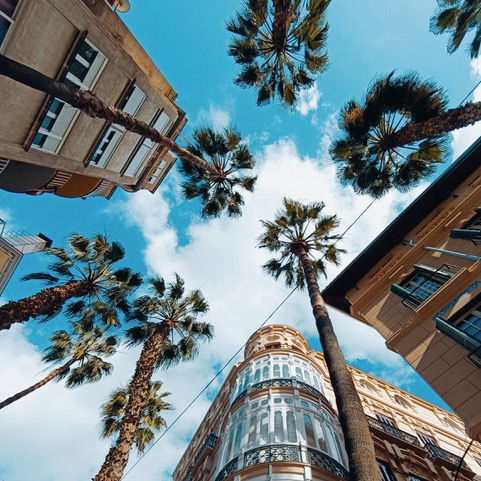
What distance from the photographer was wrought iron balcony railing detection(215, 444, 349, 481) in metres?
10.8

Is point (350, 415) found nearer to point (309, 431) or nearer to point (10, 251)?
point (309, 431)

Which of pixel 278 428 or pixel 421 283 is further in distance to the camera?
pixel 278 428

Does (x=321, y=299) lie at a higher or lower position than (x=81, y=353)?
higher

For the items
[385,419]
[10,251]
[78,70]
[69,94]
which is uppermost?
[78,70]

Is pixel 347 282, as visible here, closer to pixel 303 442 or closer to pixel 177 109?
pixel 303 442

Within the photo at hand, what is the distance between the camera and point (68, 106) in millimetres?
13016

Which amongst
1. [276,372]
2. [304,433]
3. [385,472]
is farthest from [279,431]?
[385,472]

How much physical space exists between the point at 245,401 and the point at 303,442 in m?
4.62

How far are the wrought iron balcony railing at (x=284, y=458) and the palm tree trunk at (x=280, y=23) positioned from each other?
17424mm

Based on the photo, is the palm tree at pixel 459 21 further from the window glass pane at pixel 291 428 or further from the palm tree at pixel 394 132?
the window glass pane at pixel 291 428

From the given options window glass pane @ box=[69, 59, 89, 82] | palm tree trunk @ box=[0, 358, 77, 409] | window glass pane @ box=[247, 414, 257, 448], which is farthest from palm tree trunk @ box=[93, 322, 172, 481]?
window glass pane @ box=[69, 59, 89, 82]

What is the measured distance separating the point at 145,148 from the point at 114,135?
353 centimetres

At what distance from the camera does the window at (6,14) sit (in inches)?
368

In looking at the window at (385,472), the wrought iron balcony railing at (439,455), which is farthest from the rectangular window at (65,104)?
the wrought iron balcony railing at (439,455)
